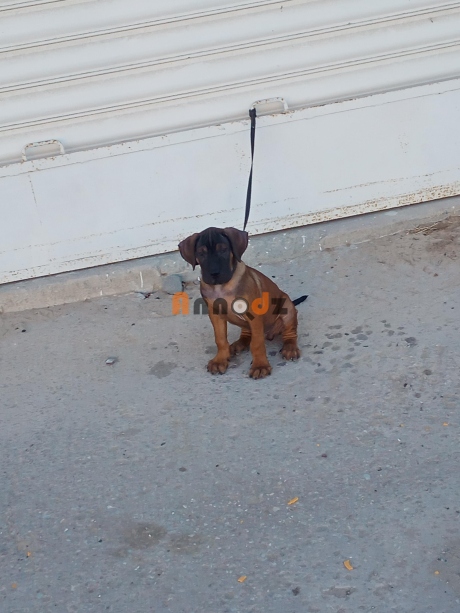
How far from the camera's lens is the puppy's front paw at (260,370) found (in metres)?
4.27

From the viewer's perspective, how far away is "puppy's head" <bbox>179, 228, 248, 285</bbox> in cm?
400

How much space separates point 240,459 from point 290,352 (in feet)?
2.90

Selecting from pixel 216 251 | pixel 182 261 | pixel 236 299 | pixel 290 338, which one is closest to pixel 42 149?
pixel 182 261

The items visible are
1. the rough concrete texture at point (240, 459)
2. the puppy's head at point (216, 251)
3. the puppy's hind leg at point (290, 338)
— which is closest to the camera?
the rough concrete texture at point (240, 459)

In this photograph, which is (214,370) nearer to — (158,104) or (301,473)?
(301,473)

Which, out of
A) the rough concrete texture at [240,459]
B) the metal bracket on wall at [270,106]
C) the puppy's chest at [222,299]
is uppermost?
the metal bracket on wall at [270,106]

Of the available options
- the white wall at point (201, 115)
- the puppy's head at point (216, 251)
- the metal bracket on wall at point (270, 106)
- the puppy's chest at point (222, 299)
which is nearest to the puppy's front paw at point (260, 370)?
the puppy's chest at point (222, 299)

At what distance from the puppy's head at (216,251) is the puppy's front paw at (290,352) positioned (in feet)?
1.99

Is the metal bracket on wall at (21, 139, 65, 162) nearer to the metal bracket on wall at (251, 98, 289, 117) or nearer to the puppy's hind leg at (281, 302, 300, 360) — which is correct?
the metal bracket on wall at (251, 98, 289, 117)

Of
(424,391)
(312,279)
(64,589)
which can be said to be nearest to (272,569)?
(64,589)

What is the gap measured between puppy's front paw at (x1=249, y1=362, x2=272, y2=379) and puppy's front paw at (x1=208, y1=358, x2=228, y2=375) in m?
0.18

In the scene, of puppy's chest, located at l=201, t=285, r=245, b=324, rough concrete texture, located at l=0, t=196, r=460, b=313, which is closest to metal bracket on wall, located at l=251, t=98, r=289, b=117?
rough concrete texture, located at l=0, t=196, r=460, b=313

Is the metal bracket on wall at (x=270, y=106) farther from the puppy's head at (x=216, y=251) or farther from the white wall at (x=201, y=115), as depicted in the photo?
the puppy's head at (x=216, y=251)

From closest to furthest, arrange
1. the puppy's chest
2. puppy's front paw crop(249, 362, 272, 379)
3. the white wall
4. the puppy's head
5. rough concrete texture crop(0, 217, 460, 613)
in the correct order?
rough concrete texture crop(0, 217, 460, 613) < the puppy's head < the puppy's chest < puppy's front paw crop(249, 362, 272, 379) < the white wall
